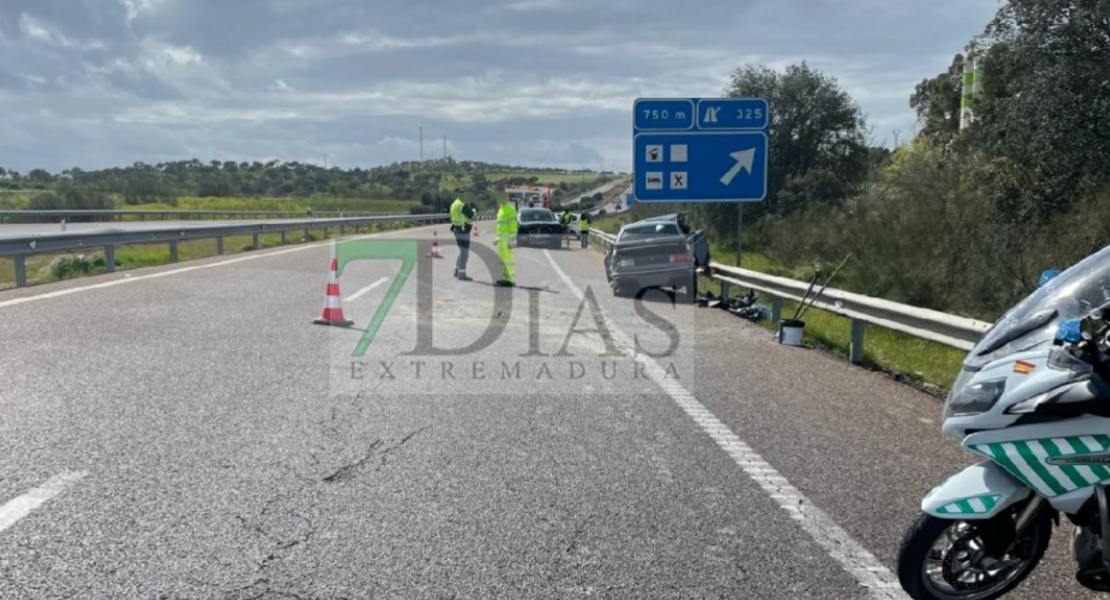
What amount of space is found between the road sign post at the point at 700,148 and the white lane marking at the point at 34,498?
1506 cm

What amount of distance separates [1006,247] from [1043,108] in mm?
6339

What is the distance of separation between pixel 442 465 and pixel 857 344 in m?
5.97

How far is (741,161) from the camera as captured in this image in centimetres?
1845

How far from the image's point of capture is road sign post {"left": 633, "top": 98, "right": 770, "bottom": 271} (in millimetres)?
18359

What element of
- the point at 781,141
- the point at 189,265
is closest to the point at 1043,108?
the point at 781,141

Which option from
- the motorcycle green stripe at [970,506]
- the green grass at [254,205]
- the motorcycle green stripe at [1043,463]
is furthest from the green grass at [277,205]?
the motorcycle green stripe at [1043,463]

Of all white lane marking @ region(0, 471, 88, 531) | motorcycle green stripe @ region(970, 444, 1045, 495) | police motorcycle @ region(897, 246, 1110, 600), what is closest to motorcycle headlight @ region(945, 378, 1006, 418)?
police motorcycle @ region(897, 246, 1110, 600)

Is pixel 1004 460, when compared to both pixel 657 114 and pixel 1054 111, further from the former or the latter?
pixel 1054 111

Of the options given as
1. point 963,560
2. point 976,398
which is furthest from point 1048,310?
point 963,560

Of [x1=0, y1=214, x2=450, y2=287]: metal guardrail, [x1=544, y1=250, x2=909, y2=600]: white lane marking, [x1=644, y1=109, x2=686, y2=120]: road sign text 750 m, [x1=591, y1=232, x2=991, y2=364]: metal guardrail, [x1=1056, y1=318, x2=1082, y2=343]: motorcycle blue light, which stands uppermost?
[x1=644, y1=109, x2=686, y2=120]: road sign text 750 m

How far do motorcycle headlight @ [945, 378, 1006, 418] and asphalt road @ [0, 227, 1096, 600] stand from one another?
826 mm

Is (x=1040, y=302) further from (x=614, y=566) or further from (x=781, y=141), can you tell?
(x=781, y=141)

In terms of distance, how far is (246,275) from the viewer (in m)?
16.9

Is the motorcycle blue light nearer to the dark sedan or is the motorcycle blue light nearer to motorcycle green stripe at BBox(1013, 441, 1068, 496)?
motorcycle green stripe at BBox(1013, 441, 1068, 496)
